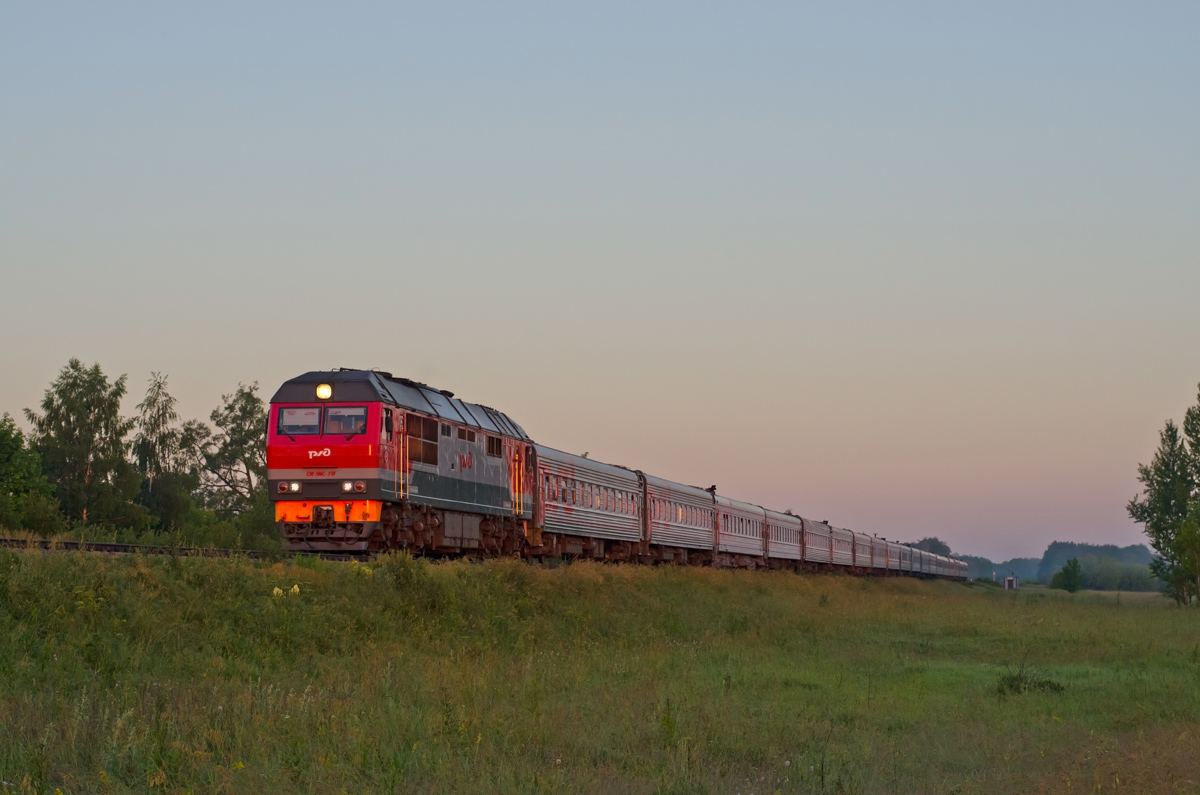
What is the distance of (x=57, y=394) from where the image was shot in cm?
7856

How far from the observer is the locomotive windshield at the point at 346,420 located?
2664cm

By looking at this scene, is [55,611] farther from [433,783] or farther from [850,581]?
[850,581]

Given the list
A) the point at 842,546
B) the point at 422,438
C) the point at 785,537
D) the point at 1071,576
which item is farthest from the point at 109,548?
the point at 1071,576

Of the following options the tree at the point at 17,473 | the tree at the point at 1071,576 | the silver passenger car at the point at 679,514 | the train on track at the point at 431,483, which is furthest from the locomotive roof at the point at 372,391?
the tree at the point at 1071,576

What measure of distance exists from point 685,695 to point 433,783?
7.51 metres

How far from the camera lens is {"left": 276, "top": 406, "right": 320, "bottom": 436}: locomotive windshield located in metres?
27.2

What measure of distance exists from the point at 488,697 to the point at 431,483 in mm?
13099

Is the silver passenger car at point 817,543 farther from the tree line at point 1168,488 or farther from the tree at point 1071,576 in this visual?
the tree at point 1071,576

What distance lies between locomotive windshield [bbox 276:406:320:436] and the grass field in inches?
172

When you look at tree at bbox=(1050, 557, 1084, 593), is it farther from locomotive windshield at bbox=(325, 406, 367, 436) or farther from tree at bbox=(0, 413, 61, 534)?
locomotive windshield at bbox=(325, 406, 367, 436)

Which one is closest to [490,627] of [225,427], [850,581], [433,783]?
[433,783]

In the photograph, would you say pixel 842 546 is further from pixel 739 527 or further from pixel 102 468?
pixel 102 468

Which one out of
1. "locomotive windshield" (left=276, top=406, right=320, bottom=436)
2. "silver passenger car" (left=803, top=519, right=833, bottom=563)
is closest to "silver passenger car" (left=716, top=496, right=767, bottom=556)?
"silver passenger car" (left=803, top=519, right=833, bottom=563)

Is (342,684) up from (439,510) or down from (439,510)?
down
